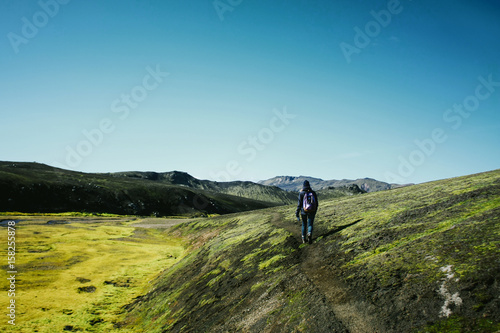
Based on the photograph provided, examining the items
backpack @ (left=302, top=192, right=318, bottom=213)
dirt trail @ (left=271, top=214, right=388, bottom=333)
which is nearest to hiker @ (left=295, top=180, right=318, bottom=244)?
backpack @ (left=302, top=192, right=318, bottom=213)

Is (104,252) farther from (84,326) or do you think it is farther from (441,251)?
(441,251)

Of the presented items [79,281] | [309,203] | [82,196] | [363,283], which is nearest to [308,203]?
[309,203]

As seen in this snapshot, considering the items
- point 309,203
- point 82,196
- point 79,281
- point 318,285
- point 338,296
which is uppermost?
point 82,196

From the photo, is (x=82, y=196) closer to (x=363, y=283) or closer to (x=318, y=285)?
(x=318, y=285)

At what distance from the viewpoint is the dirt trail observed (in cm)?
886

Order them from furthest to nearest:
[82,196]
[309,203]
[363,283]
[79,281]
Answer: [82,196] < [79,281] < [309,203] < [363,283]

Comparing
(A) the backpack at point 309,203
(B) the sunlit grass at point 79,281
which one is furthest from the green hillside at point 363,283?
(B) the sunlit grass at point 79,281

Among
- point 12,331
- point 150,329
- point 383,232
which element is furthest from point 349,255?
point 12,331

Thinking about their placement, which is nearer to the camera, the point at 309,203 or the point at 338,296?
the point at 338,296

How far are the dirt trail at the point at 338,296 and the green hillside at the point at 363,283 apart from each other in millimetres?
37

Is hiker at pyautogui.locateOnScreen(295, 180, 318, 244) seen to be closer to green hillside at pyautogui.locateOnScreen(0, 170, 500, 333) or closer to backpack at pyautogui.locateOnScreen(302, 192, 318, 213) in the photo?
backpack at pyautogui.locateOnScreen(302, 192, 318, 213)

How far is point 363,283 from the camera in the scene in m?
11.3

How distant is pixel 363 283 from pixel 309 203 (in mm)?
7472

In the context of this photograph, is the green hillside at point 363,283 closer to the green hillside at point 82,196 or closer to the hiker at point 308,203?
the hiker at point 308,203
